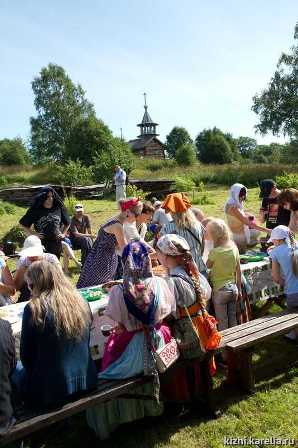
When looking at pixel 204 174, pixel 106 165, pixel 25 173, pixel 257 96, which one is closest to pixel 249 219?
pixel 106 165

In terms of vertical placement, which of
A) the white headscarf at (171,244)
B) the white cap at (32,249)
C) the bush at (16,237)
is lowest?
the bush at (16,237)

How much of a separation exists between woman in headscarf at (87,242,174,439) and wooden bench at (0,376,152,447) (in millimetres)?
76

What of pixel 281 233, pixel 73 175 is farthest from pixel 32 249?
pixel 73 175

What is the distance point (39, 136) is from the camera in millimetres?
43562

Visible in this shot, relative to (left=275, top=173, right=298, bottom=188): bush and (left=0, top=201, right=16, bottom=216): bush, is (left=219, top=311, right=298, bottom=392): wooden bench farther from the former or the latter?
(left=275, top=173, right=298, bottom=188): bush

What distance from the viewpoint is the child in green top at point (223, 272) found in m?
4.26

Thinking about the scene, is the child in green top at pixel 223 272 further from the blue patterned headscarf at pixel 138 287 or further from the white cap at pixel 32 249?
the white cap at pixel 32 249

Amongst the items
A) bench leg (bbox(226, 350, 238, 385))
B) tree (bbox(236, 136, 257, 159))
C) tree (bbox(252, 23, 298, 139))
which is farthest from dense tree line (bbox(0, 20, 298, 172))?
tree (bbox(236, 136, 257, 159))

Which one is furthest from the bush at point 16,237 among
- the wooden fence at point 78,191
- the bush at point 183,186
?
the bush at point 183,186

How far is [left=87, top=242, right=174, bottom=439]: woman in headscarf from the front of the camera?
3006 millimetres

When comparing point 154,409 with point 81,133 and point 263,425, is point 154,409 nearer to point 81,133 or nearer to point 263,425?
point 263,425

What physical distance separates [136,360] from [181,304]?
1.74ft

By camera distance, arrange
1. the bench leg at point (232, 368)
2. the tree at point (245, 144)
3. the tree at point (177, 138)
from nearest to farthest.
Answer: the bench leg at point (232, 368)
the tree at point (177, 138)
the tree at point (245, 144)

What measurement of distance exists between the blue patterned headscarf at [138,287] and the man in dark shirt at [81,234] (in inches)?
206
